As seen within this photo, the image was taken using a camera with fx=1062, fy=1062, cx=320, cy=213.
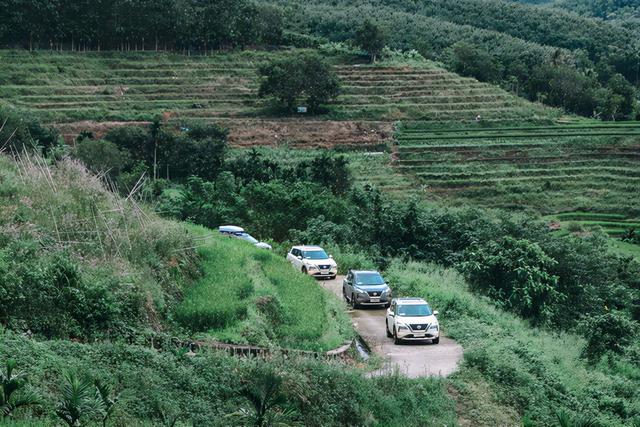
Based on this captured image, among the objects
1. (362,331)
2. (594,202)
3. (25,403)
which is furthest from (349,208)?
(25,403)

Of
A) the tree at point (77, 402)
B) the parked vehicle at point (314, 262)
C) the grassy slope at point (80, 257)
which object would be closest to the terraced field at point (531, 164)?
the parked vehicle at point (314, 262)

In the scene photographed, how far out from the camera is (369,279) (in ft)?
112

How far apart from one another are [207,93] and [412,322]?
67663 millimetres

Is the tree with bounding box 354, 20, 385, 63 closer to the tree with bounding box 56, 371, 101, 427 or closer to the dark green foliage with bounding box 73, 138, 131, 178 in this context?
the dark green foliage with bounding box 73, 138, 131, 178

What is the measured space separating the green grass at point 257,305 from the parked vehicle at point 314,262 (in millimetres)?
4501

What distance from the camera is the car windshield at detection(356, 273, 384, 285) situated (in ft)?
111

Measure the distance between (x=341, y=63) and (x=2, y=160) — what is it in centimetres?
7599

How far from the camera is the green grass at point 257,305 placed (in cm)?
2534

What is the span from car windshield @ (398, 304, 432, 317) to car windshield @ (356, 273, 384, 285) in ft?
14.8

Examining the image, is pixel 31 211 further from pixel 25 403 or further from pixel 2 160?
pixel 25 403

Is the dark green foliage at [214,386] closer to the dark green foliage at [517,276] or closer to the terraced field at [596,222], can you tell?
the dark green foliage at [517,276]

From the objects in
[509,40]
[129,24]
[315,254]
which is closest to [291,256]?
[315,254]

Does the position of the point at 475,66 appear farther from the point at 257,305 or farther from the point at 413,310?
the point at 257,305

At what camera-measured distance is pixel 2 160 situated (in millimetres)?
31656
